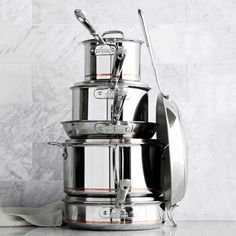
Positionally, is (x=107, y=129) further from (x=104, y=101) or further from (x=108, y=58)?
(x=108, y=58)

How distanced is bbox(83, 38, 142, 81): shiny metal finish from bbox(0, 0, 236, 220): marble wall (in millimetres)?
217

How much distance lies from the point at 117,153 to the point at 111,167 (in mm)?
35

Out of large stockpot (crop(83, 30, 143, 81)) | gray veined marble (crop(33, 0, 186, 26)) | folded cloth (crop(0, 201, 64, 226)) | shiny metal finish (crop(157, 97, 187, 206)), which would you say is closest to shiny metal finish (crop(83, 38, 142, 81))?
large stockpot (crop(83, 30, 143, 81))

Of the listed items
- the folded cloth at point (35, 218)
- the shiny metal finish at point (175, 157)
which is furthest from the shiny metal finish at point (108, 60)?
the folded cloth at point (35, 218)

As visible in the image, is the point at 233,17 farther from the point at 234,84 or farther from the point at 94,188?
the point at 94,188

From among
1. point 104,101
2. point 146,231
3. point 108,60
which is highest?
point 108,60

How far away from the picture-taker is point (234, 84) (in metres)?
1.65

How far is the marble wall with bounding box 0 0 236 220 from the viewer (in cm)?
163

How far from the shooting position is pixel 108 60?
1414 millimetres

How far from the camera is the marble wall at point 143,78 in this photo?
1630 mm

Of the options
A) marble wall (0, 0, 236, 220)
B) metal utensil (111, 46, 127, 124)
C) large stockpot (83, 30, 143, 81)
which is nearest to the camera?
metal utensil (111, 46, 127, 124)

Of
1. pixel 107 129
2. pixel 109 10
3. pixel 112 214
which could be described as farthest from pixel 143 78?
pixel 112 214

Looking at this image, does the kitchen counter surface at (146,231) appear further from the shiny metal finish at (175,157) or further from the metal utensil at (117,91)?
the metal utensil at (117,91)

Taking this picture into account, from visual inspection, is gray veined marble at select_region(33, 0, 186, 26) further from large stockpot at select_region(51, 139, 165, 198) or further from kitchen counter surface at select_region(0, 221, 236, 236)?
kitchen counter surface at select_region(0, 221, 236, 236)
